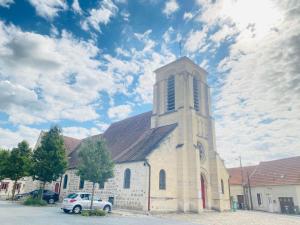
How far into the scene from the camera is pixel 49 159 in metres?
23.0

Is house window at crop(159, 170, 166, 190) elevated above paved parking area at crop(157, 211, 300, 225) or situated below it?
above

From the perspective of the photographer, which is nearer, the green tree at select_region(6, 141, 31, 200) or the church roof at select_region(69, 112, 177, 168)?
the church roof at select_region(69, 112, 177, 168)

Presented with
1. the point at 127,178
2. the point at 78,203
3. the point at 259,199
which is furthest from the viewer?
the point at 259,199

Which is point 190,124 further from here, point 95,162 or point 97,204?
point 97,204

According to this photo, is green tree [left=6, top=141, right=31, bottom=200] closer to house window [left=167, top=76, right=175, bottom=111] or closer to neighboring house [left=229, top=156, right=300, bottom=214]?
house window [left=167, top=76, right=175, bottom=111]

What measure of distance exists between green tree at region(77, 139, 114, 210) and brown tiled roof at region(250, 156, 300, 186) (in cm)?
2367

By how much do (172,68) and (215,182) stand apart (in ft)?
42.7

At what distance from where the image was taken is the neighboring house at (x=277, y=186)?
2867 centimetres

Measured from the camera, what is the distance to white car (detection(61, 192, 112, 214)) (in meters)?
16.0

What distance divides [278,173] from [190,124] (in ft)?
57.4

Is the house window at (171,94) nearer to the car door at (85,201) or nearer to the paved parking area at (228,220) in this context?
the paved parking area at (228,220)

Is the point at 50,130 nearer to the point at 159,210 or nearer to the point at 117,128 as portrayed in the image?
the point at 117,128

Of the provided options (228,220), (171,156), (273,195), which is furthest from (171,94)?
(273,195)

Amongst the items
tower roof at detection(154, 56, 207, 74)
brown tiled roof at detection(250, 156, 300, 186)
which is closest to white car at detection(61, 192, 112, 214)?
tower roof at detection(154, 56, 207, 74)
